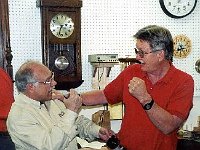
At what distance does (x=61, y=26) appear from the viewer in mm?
3201

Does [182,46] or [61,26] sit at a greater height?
[61,26]

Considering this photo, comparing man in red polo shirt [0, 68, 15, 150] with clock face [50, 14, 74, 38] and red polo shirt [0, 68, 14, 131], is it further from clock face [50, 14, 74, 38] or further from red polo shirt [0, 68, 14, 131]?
clock face [50, 14, 74, 38]

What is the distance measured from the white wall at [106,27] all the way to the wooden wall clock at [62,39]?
153mm

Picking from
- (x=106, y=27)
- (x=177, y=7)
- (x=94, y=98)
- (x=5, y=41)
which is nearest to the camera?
(x=94, y=98)

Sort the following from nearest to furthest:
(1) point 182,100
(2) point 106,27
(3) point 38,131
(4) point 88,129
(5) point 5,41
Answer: (3) point 38,131 < (1) point 182,100 < (4) point 88,129 < (5) point 5,41 < (2) point 106,27

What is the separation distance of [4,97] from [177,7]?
1937 millimetres

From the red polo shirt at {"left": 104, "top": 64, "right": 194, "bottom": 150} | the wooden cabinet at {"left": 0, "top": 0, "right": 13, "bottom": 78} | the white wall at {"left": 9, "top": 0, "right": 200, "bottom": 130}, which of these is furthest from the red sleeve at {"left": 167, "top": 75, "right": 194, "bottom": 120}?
the wooden cabinet at {"left": 0, "top": 0, "right": 13, "bottom": 78}

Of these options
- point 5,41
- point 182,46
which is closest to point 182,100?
point 182,46

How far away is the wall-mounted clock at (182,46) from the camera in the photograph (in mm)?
3771

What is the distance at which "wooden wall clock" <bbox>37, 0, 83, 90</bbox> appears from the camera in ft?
10.4

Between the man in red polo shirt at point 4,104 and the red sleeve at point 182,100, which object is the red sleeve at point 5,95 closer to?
the man in red polo shirt at point 4,104

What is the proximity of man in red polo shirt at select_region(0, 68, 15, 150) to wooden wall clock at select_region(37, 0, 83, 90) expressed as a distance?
0.40 meters

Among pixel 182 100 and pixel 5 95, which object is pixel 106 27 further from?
pixel 182 100

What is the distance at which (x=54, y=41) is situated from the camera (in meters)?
3.18
